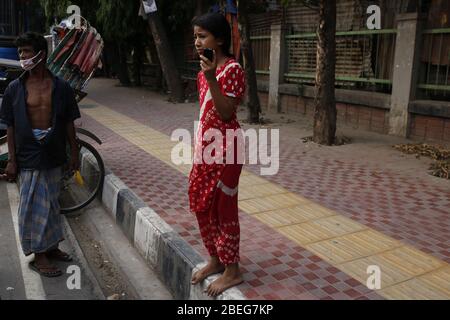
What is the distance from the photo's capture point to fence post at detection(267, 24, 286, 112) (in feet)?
37.3

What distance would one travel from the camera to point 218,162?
290 centimetres

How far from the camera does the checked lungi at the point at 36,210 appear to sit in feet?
12.3

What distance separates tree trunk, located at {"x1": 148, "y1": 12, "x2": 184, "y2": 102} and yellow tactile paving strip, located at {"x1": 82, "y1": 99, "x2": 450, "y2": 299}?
798cm

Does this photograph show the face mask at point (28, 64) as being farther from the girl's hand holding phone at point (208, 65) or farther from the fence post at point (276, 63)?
the fence post at point (276, 63)

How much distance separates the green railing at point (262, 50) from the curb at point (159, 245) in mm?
7759

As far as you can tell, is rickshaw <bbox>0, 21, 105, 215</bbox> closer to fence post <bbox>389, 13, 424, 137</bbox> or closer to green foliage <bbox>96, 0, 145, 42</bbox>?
fence post <bbox>389, 13, 424, 137</bbox>

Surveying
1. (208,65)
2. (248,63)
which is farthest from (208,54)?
(248,63)

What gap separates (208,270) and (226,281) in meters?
0.19

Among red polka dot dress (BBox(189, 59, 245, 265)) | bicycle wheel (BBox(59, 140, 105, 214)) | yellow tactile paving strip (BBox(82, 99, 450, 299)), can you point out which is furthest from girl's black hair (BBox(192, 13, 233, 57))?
bicycle wheel (BBox(59, 140, 105, 214))

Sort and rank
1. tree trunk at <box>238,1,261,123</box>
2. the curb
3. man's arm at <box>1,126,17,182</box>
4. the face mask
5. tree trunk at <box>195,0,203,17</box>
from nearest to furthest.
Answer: the curb → the face mask → man's arm at <box>1,126,17,182</box> → tree trunk at <box>238,1,261,123</box> → tree trunk at <box>195,0,203,17</box>

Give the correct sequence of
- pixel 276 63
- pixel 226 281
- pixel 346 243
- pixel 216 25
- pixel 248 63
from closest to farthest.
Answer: pixel 216 25 < pixel 226 281 < pixel 346 243 < pixel 248 63 < pixel 276 63

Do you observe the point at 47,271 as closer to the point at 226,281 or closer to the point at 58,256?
the point at 58,256
